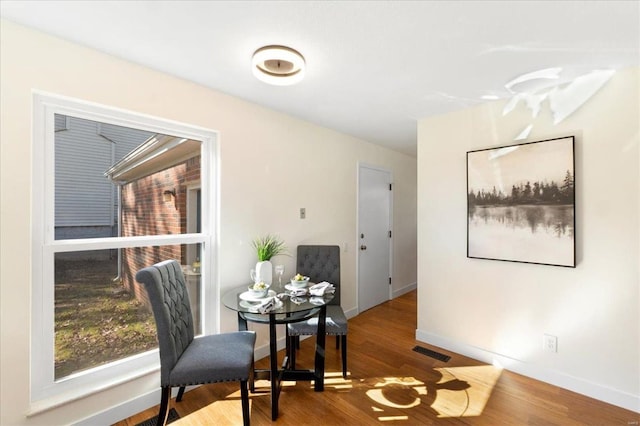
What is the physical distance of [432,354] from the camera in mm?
2805

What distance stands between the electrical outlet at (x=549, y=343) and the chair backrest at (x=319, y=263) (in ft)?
5.99

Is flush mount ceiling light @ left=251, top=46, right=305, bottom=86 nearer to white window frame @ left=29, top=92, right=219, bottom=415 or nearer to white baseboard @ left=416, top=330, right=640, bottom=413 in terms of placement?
white window frame @ left=29, top=92, right=219, bottom=415

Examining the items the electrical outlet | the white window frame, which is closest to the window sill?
the white window frame

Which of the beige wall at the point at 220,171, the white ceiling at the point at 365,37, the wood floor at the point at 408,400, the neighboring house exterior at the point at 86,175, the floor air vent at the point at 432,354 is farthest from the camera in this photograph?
the floor air vent at the point at 432,354

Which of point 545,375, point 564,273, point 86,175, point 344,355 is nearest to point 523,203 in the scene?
point 564,273

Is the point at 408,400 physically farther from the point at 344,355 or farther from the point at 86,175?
the point at 86,175

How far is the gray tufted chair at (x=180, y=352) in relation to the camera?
164cm

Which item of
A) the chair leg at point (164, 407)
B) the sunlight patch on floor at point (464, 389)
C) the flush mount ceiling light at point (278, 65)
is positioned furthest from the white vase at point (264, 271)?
the sunlight patch on floor at point (464, 389)

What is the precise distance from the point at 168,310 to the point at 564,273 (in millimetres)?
2939

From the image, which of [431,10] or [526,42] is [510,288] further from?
[431,10]

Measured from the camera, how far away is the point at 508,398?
7.04 feet

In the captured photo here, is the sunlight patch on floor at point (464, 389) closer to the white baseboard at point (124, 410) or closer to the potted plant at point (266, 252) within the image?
the potted plant at point (266, 252)

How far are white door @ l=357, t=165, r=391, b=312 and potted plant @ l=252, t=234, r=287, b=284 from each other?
Answer: 140 centimetres

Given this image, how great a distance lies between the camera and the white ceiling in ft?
4.74
